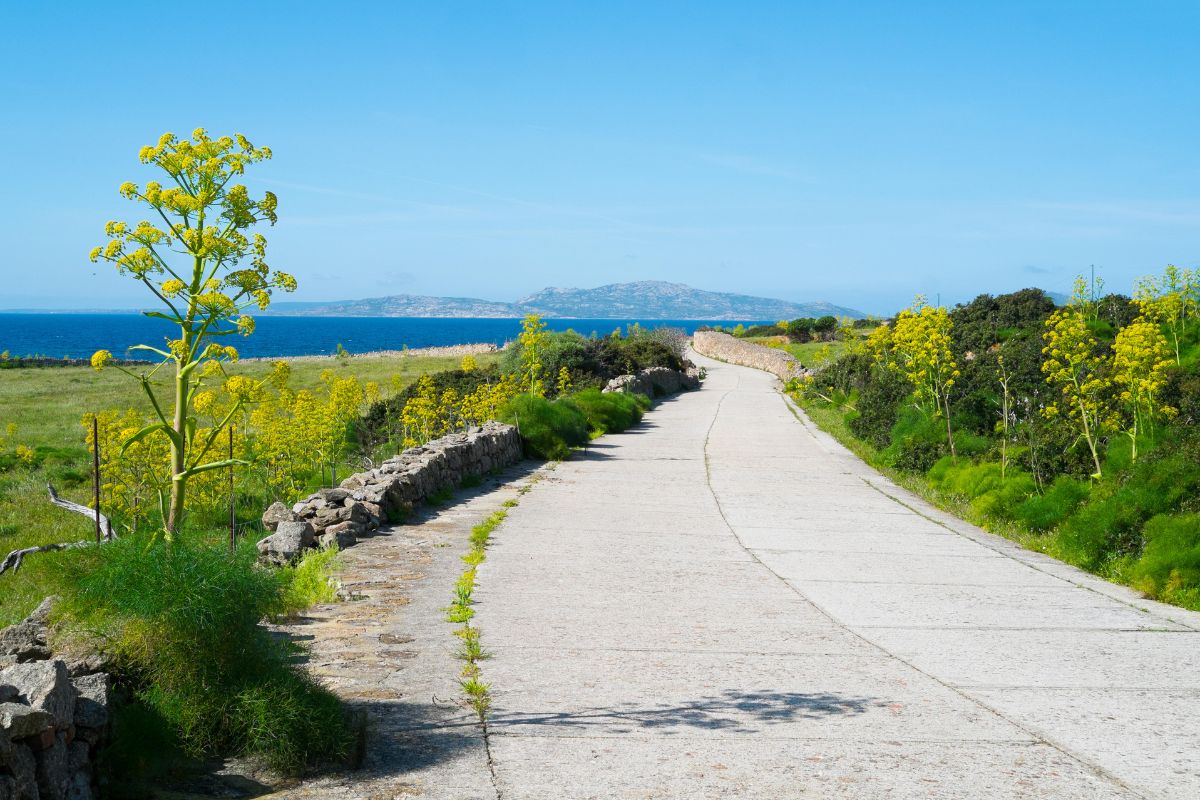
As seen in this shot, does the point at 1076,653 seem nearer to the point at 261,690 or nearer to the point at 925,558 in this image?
the point at 925,558

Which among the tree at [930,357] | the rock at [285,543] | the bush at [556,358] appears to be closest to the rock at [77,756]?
the rock at [285,543]

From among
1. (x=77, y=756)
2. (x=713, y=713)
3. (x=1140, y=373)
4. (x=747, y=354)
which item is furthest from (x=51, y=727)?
(x=747, y=354)

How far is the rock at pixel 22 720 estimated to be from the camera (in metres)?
3.67

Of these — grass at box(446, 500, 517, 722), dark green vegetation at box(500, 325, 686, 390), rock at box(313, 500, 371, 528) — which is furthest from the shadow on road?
dark green vegetation at box(500, 325, 686, 390)

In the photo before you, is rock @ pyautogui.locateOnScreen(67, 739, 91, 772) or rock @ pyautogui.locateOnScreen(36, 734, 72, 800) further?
rock @ pyautogui.locateOnScreen(67, 739, 91, 772)

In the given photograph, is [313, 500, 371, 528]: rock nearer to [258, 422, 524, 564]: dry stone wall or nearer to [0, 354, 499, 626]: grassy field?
[258, 422, 524, 564]: dry stone wall

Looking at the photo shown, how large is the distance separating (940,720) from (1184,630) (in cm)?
336

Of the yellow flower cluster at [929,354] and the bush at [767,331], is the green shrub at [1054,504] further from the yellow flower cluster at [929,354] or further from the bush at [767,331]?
the bush at [767,331]

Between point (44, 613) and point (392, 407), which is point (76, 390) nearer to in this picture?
point (392, 407)

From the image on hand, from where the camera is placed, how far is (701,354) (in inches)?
2488

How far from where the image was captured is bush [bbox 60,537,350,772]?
467cm

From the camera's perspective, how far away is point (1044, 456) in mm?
13125

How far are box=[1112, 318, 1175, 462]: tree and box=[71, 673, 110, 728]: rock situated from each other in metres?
10.3

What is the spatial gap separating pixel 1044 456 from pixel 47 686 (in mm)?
11821
